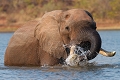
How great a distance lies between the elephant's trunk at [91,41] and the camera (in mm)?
15055

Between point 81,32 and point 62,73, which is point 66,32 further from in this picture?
point 62,73

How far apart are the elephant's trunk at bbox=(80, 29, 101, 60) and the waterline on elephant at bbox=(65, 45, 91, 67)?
0.13 m

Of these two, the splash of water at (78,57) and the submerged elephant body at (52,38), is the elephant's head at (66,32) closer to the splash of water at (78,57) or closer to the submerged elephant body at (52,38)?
the submerged elephant body at (52,38)

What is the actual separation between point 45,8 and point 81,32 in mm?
58218

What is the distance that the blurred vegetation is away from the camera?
227 ft

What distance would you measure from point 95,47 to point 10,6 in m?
65.5

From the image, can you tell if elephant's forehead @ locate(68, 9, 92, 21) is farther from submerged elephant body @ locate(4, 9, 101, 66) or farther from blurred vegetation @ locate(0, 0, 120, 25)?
blurred vegetation @ locate(0, 0, 120, 25)

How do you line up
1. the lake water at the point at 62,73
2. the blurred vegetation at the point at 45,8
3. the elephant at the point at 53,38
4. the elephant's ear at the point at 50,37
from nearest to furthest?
1. the lake water at the point at 62,73
2. the elephant at the point at 53,38
3. the elephant's ear at the point at 50,37
4. the blurred vegetation at the point at 45,8

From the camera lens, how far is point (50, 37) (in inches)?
654

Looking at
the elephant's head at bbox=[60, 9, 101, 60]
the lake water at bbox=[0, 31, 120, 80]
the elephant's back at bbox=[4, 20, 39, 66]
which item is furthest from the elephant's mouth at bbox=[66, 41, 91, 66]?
the elephant's back at bbox=[4, 20, 39, 66]

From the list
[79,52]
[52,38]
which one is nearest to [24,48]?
[52,38]

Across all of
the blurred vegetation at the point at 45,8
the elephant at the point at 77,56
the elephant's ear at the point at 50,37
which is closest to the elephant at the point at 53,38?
the elephant's ear at the point at 50,37

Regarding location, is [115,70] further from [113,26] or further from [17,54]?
[113,26]

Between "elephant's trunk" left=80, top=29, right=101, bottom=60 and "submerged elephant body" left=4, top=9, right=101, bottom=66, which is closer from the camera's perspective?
"elephant's trunk" left=80, top=29, right=101, bottom=60
